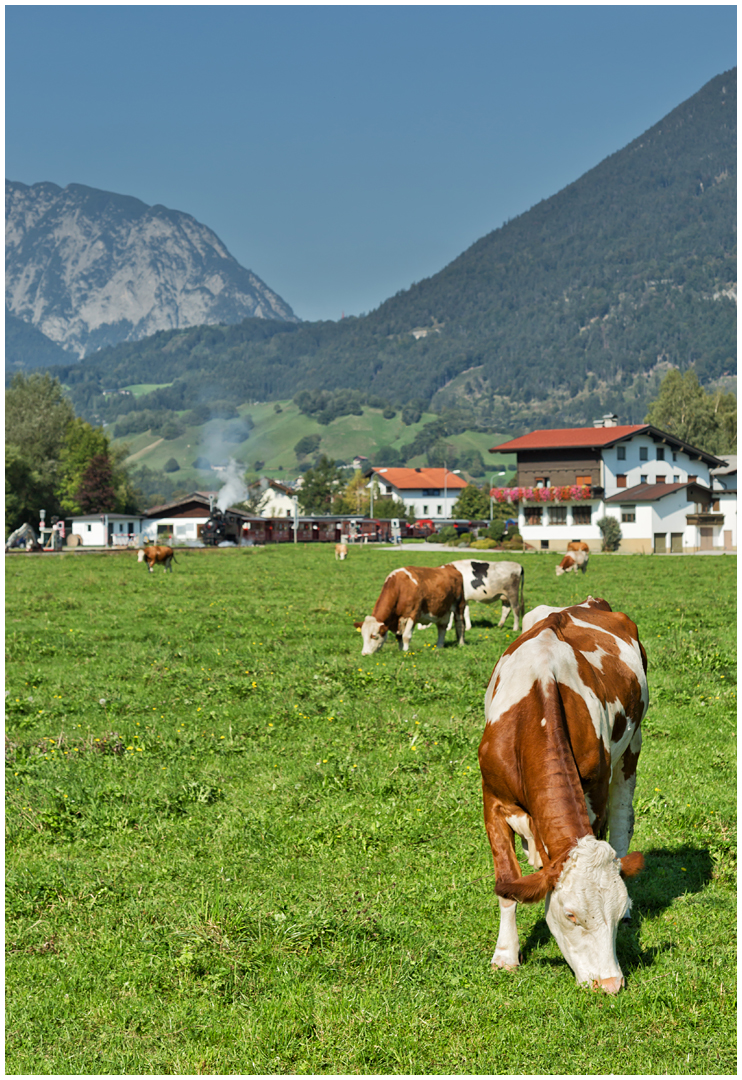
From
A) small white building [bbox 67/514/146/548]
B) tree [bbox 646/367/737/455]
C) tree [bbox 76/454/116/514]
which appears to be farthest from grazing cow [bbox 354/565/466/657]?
tree [bbox 76/454/116/514]

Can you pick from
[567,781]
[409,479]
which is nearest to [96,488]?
[409,479]

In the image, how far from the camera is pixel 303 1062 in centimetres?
498

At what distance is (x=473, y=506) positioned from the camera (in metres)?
138

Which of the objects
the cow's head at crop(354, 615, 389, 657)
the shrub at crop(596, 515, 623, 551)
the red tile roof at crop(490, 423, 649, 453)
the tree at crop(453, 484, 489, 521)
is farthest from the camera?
the tree at crop(453, 484, 489, 521)

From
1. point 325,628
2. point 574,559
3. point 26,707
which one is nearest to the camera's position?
point 26,707

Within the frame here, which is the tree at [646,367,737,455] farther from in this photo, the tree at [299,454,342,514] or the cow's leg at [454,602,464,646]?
the cow's leg at [454,602,464,646]

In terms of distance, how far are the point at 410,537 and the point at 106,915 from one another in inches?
4854

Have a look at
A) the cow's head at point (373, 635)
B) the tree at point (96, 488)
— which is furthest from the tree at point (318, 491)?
the cow's head at point (373, 635)

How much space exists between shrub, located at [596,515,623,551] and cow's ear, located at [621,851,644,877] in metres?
71.6

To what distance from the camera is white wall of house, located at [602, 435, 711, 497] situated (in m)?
80.4

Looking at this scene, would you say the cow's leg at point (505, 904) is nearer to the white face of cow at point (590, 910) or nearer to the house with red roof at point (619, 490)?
the white face of cow at point (590, 910)

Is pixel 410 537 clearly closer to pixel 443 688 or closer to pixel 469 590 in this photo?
pixel 469 590

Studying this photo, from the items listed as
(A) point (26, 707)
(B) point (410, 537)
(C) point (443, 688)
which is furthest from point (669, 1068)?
(B) point (410, 537)

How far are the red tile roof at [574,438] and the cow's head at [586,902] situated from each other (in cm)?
7784
